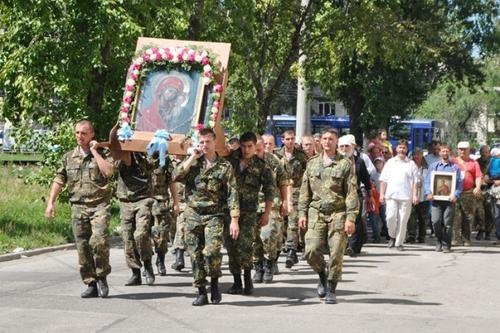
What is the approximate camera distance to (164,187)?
12.5 metres

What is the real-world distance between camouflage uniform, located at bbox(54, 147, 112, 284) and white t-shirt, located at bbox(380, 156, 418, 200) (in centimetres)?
779

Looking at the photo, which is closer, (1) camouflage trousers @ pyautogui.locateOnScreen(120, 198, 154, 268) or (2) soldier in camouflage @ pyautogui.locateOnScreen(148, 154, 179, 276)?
(1) camouflage trousers @ pyautogui.locateOnScreen(120, 198, 154, 268)

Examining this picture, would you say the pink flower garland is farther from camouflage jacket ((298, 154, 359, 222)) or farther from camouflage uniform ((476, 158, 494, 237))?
camouflage uniform ((476, 158, 494, 237))

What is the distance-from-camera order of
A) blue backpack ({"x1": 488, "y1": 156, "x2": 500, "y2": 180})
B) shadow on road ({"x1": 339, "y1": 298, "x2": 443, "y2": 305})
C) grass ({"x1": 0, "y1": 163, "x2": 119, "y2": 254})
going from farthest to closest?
blue backpack ({"x1": 488, "y1": 156, "x2": 500, "y2": 180})
grass ({"x1": 0, "y1": 163, "x2": 119, "y2": 254})
shadow on road ({"x1": 339, "y1": 298, "x2": 443, "y2": 305})

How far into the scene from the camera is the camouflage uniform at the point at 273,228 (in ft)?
38.7

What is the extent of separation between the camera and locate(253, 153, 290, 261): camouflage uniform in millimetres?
11797

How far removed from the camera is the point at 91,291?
408 inches

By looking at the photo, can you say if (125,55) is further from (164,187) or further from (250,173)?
(250,173)

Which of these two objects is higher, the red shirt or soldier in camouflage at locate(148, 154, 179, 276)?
the red shirt

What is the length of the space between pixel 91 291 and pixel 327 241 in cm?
250

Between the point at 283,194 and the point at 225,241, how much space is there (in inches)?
60.1

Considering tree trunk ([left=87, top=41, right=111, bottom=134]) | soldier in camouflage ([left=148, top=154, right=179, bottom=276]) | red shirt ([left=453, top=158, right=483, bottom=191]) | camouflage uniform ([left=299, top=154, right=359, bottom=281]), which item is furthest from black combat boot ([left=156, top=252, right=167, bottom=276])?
red shirt ([left=453, top=158, right=483, bottom=191])

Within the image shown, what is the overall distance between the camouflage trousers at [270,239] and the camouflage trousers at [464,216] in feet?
20.5

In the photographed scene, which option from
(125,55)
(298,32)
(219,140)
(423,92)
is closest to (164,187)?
(219,140)
